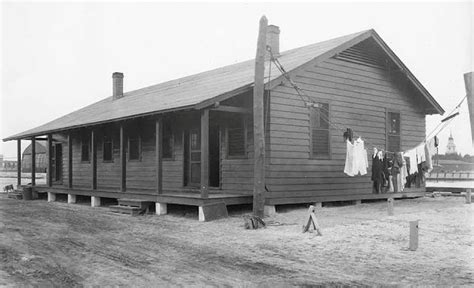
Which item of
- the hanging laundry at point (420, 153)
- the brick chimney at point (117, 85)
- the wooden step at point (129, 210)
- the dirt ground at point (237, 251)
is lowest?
the dirt ground at point (237, 251)

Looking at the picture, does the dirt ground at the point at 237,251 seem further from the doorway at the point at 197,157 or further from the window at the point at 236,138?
the doorway at the point at 197,157

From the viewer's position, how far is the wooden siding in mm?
13828

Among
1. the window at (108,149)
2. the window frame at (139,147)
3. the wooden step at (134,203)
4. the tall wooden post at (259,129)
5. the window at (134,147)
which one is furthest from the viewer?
the window at (108,149)

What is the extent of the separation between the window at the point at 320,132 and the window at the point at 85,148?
11374mm

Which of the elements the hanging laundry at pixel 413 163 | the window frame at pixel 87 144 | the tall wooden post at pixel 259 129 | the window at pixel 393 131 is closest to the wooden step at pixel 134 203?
the tall wooden post at pixel 259 129

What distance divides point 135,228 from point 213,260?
4239 mm

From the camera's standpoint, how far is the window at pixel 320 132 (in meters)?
14.8

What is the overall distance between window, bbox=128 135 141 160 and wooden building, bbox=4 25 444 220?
8cm

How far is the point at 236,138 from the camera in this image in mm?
14727

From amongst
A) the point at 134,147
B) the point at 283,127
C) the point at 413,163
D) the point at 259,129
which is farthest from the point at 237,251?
the point at 134,147

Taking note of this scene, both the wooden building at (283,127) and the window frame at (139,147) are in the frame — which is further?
the window frame at (139,147)

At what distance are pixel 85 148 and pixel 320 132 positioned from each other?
11933 mm

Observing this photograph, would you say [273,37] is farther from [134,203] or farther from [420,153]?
[134,203]

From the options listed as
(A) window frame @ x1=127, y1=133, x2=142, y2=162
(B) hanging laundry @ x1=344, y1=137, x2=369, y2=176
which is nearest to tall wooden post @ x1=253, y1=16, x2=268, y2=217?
(B) hanging laundry @ x1=344, y1=137, x2=369, y2=176
